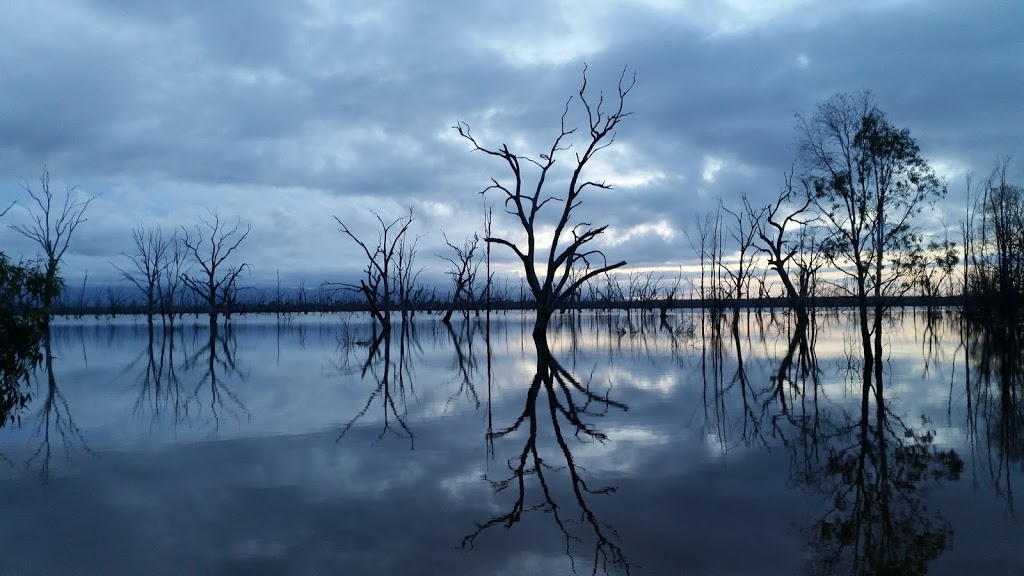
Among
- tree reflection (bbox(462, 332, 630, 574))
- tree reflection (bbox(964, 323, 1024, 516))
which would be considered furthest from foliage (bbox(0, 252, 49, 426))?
tree reflection (bbox(964, 323, 1024, 516))

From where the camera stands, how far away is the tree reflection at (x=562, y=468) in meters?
4.35

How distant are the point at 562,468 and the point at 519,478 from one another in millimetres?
504

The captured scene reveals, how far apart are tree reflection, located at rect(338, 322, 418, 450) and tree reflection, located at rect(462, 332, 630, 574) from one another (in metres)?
1.31

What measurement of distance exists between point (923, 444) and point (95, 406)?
11.2 m

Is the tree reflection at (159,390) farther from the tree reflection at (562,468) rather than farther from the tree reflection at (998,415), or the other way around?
the tree reflection at (998,415)

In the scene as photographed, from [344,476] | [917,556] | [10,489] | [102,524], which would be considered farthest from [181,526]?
[917,556]

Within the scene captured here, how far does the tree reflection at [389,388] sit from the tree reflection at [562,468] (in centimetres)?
131

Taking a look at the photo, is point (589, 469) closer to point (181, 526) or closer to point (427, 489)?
point (427, 489)

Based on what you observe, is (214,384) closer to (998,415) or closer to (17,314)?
(17,314)

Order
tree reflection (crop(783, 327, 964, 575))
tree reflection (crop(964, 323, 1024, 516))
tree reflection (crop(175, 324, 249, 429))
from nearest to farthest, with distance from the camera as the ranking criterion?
tree reflection (crop(783, 327, 964, 575)) → tree reflection (crop(964, 323, 1024, 516)) → tree reflection (crop(175, 324, 249, 429))

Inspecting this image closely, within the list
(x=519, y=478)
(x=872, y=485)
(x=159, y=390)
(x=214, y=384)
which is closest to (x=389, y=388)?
(x=214, y=384)

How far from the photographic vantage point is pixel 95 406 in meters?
10.3

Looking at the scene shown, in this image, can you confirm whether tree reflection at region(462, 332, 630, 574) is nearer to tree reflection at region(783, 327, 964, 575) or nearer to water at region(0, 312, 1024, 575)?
water at region(0, 312, 1024, 575)

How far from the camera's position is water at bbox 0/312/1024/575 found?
4137 mm
